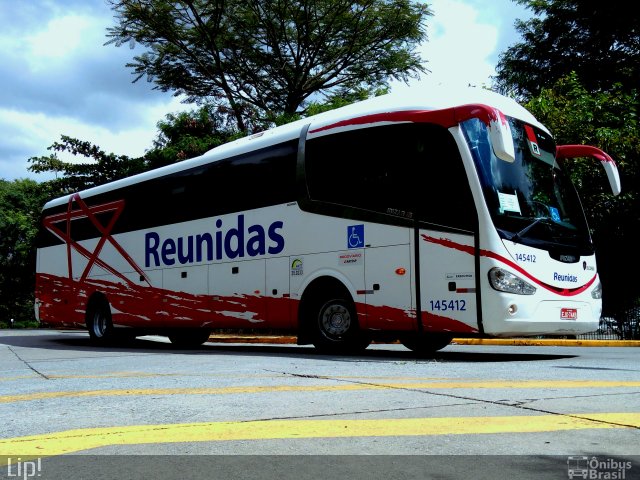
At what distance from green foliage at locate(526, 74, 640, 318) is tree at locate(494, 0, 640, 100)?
442 inches

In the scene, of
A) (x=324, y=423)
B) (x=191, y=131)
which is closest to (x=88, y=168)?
(x=191, y=131)

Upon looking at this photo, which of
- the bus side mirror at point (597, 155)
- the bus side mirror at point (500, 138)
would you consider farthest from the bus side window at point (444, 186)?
the bus side mirror at point (597, 155)

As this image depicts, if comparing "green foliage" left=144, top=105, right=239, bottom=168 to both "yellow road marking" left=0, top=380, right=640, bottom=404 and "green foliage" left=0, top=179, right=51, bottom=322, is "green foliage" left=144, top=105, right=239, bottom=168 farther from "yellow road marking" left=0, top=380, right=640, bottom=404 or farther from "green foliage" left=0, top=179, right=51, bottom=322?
"yellow road marking" left=0, top=380, right=640, bottom=404

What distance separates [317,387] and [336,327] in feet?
13.8

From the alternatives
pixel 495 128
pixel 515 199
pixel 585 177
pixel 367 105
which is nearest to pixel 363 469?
pixel 495 128

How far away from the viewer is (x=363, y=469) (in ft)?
12.7

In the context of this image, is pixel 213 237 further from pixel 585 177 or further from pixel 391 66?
pixel 391 66

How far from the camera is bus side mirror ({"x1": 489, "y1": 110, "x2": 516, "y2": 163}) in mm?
8516

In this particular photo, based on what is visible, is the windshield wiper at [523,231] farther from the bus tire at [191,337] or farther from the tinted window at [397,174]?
the bus tire at [191,337]

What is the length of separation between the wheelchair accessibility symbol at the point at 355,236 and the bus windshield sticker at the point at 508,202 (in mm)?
2060

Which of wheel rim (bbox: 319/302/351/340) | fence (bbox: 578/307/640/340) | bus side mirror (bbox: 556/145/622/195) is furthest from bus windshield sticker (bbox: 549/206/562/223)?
fence (bbox: 578/307/640/340)

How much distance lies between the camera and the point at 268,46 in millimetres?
28781

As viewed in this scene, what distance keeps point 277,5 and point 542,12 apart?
47.7ft

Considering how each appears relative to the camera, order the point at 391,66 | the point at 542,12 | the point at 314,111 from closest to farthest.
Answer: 1. the point at 314,111
2. the point at 391,66
3. the point at 542,12
